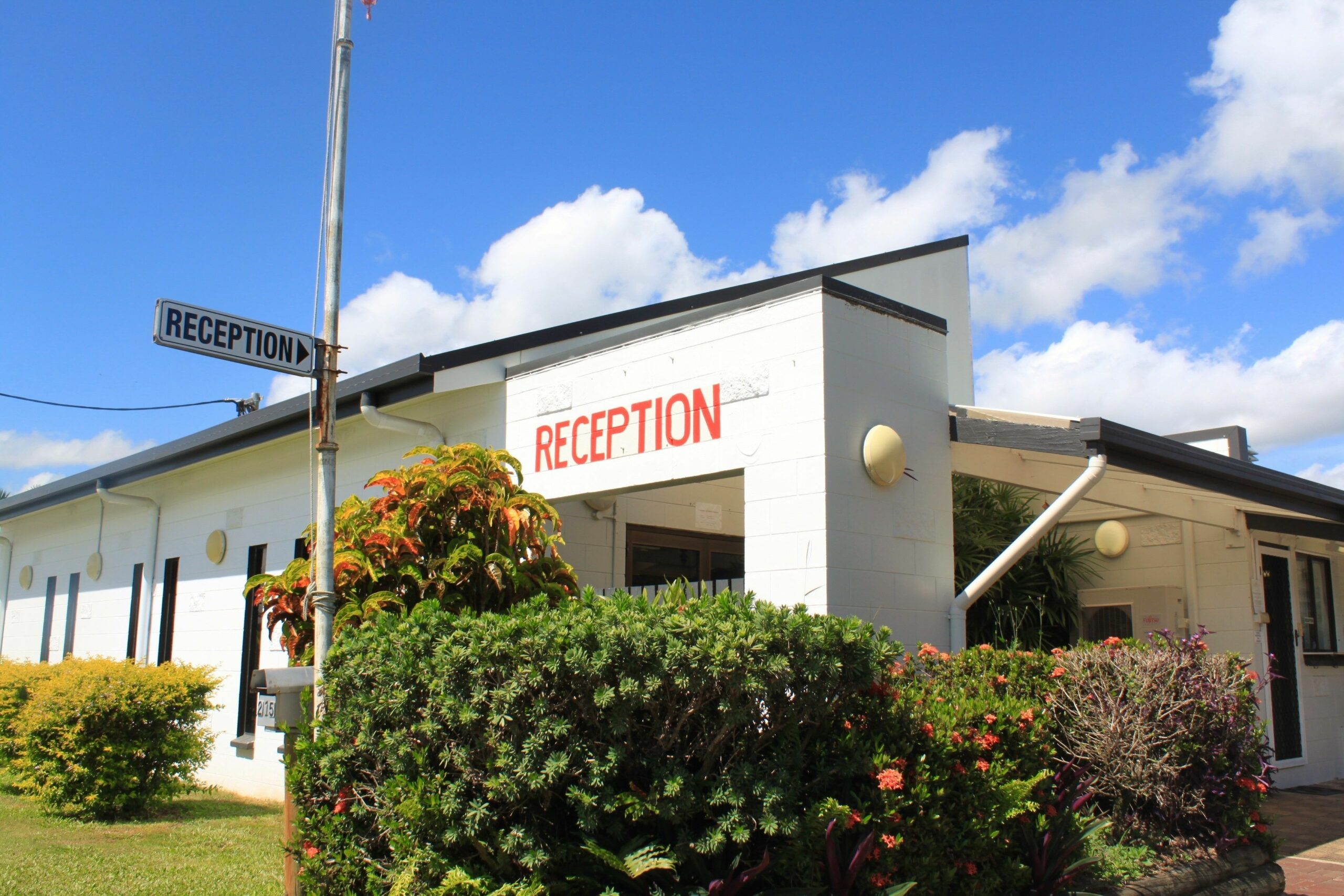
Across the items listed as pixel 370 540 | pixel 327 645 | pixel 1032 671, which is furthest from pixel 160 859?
pixel 1032 671

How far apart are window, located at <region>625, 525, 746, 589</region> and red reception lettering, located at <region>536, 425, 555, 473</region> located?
1.18 m

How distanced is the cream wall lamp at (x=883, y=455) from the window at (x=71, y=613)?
45.8ft

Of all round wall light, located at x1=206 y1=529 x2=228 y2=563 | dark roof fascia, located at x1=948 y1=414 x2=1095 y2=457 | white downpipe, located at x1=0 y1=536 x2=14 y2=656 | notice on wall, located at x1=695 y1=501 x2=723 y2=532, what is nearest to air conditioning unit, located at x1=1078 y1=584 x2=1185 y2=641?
notice on wall, located at x1=695 y1=501 x2=723 y2=532

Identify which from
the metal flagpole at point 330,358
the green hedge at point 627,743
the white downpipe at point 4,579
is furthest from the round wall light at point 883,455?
the white downpipe at point 4,579

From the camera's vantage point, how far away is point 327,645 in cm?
502

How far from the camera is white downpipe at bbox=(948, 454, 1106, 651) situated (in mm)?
6723

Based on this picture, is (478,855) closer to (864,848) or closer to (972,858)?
(864,848)

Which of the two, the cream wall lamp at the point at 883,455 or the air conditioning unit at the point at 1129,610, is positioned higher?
the cream wall lamp at the point at 883,455

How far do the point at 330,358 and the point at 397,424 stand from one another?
4.03m

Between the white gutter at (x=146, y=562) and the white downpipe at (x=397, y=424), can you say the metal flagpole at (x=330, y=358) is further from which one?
the white gutter at (x=146, y=562)

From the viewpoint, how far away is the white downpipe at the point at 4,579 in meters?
18.3

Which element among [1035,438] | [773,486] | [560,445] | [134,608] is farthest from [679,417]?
[134,608]

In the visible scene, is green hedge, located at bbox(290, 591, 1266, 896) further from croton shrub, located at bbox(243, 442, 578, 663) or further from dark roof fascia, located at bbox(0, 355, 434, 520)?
dark roof fascia, located at bbox(0, 355, 434, 520)

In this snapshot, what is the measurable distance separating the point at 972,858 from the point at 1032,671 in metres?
1.76
